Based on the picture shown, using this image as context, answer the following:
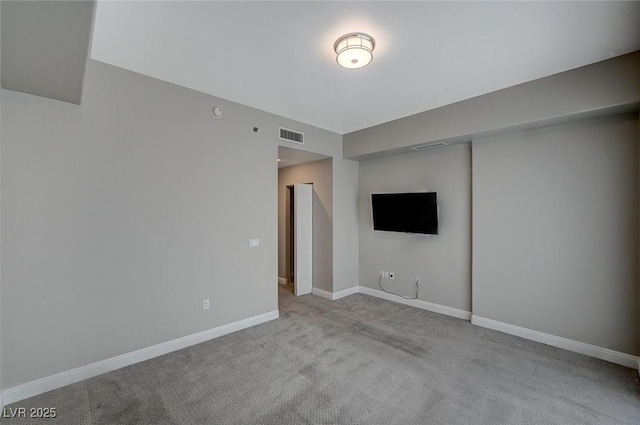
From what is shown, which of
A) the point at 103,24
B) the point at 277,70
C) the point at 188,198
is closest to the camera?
the point at 103,24

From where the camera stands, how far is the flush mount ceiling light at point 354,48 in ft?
7.67

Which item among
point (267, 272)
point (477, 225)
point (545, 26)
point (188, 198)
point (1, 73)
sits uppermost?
point (545, 26)

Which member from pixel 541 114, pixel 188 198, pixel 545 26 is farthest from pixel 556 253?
pixel 188 198

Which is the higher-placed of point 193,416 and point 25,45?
point 25,45

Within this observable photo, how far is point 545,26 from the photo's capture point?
225cm

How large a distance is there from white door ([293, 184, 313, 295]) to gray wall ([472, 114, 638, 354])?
9.01 feet

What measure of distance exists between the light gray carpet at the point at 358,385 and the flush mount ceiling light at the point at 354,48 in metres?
2.87

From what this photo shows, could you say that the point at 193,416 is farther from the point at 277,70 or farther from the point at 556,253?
the point at 556,253

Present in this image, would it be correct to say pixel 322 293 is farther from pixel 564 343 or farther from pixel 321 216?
pixel 564 343

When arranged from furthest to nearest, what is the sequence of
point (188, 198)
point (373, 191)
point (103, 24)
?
point (373, 191), point (188, 198), point (103, 24)

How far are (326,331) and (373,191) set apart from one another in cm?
262

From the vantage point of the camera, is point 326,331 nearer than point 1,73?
No

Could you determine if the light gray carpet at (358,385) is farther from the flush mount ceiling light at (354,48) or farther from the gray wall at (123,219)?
the flush mount ceiling light at (354,48)

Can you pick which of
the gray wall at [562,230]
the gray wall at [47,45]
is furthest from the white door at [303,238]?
the gray wall at [47,45]
